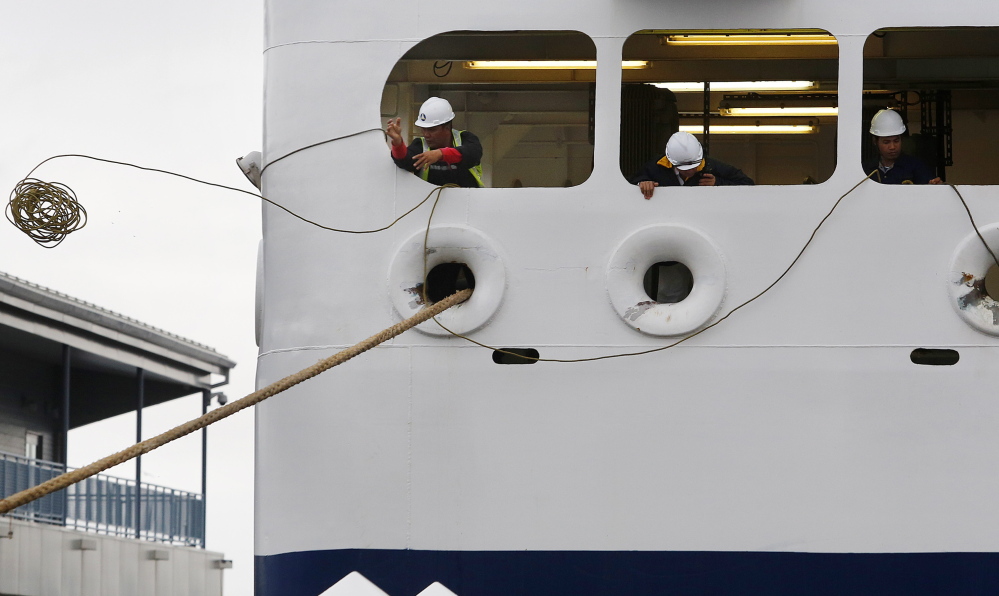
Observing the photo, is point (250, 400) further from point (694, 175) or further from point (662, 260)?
point (694, 175)

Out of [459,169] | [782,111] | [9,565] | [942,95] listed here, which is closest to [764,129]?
[782,111]

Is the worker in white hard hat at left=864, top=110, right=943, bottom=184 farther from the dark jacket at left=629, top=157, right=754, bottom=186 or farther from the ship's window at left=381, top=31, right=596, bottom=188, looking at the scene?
the ship's window at left=381, top=31, right=596, bottom=188

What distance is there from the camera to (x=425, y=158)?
6.82m

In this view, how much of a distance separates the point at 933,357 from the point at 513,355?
192 cm

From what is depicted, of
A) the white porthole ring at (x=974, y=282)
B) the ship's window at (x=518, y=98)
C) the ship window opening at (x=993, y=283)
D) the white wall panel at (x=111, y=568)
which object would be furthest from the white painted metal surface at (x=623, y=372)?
the white wall panel at (x=111, y=568)

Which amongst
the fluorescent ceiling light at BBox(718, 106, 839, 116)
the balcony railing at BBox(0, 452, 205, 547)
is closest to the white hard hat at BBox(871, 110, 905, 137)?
the fluorescent ceiling light at BBox(718, 106, 839, 116)

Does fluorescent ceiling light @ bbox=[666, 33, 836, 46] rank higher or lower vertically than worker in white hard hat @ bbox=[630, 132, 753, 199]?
higher

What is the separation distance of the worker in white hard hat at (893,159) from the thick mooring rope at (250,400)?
222 cm

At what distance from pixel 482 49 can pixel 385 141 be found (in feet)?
7.85

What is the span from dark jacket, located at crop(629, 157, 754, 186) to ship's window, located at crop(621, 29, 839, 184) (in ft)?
3.48

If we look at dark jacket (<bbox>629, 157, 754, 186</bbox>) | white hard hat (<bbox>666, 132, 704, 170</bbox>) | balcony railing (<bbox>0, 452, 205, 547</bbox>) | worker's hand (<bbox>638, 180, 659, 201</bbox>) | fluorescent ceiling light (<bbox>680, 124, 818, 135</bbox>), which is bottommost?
balcony railing (<bbox>0, 452, 205, 547</bbox>)

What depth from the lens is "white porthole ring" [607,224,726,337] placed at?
21.7 ft

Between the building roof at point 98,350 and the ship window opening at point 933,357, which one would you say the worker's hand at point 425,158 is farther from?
the building roof at point 98,350

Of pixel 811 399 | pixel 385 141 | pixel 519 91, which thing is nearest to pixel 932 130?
pixel 519 91
